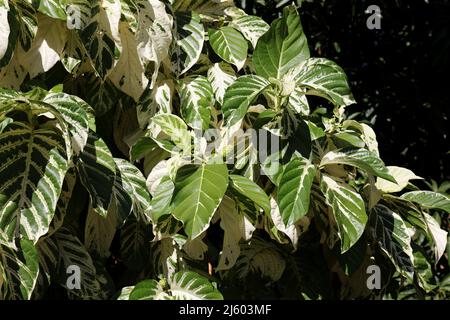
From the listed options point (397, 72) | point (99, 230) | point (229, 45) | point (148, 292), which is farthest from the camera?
point (397, 72)

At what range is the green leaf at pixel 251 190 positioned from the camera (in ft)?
4.75

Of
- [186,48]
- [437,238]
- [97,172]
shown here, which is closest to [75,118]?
[97,172]

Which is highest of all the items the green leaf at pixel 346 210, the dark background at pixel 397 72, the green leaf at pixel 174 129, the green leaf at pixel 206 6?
the green leaf at pixel 206 6

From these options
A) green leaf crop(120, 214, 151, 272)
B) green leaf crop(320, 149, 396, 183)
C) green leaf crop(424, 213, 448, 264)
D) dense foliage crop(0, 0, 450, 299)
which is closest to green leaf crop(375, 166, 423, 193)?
dense foliage crop(0, 0, 450, 299)

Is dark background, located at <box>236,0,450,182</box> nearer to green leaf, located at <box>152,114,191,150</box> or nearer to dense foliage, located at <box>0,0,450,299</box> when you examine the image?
dense foliage, located at <box>0,0,450,299</box>

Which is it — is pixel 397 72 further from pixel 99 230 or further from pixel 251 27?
pixel 99 230

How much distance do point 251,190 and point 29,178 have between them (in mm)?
420

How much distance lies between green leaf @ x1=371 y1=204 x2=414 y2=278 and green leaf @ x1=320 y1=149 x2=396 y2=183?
0.57ft

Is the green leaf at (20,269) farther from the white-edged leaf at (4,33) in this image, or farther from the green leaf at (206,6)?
the green leaf at (206,6)

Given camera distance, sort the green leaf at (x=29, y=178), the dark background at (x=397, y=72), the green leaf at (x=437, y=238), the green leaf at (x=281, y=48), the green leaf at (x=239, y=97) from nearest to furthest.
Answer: the green leaf at (x=29, y=178) < the green leaf at (x=239, y=97) < the green leaf at (x=281, y=48) < the green leaf at (x=437, y=238) < the dark background at (x=397, y=72)

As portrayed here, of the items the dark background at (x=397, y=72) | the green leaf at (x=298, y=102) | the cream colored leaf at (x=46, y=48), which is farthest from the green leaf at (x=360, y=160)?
the dark background at (x=397, y=72)

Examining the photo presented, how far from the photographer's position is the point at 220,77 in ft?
5.57
